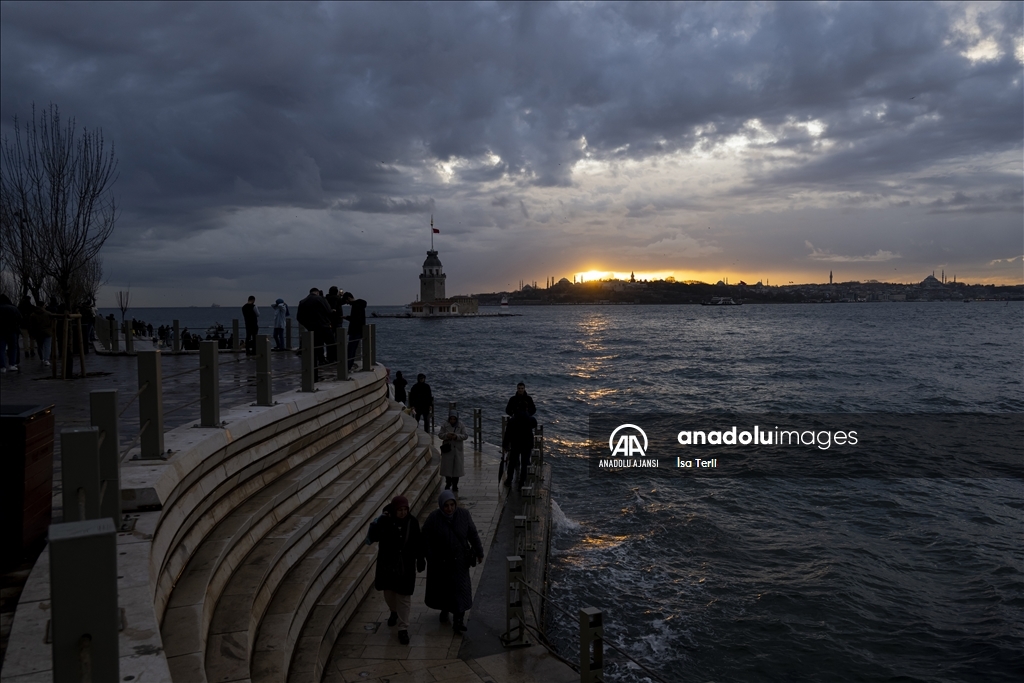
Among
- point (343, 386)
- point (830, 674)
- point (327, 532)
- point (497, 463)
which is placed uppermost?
point (343, 386)

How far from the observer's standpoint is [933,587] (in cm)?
1205

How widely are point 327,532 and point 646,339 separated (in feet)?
279

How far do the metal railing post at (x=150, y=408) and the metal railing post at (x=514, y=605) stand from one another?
10.8ft

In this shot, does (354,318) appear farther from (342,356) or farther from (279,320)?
(279,320)

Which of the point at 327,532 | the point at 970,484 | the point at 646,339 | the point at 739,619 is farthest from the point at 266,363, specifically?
the point at 646,339

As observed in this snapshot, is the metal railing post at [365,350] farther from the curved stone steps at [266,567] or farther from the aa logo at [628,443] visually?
the aa logo at [628,443]

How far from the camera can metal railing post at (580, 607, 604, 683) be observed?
17.4 ft

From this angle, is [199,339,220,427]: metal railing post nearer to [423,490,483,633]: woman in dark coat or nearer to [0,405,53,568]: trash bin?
[0,405,53,568]: trash bin

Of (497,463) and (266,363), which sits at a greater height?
(266,363)

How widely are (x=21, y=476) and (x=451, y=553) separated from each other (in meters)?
3.76

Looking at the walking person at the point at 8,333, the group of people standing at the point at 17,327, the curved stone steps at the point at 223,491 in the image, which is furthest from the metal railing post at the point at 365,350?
the walking person at the point at 8,333

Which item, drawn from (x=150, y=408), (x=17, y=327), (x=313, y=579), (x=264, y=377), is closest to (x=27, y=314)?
(x=17, y=327)

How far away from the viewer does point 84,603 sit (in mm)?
2262

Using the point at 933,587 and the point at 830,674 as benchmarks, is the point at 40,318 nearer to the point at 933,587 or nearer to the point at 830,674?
the point at 830,674
